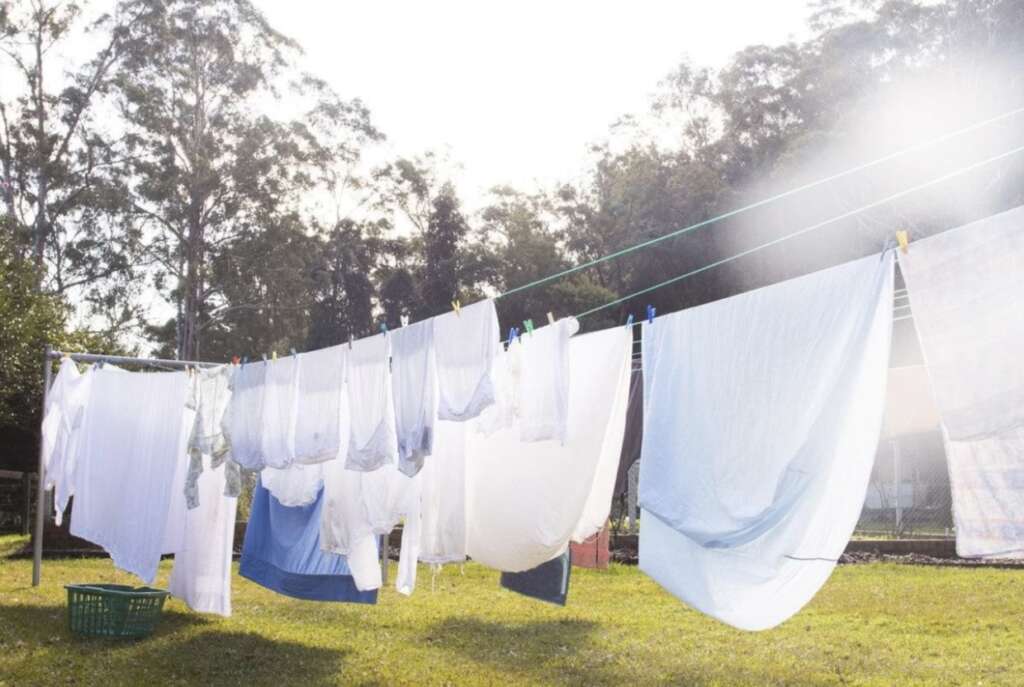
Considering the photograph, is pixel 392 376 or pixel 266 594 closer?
pixel 392 376

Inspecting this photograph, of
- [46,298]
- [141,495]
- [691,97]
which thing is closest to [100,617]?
[141,495]

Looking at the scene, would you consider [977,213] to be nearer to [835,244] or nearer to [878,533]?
[835,244]

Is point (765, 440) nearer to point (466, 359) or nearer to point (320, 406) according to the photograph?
point (466, 359)

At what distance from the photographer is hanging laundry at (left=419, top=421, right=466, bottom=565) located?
5777 mm

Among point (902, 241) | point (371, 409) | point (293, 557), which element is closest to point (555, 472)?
point (371, 409)

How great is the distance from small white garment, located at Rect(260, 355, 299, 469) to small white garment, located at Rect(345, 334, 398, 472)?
705mm

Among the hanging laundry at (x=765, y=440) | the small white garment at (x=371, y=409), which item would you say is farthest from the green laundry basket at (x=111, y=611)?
the hanging laundry at (x=765, y=440)

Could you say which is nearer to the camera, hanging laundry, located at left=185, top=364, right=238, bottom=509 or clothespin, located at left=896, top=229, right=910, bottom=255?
clothespin, located at left=896, top=229, right=910, bottom=255

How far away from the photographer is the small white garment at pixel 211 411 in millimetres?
7555

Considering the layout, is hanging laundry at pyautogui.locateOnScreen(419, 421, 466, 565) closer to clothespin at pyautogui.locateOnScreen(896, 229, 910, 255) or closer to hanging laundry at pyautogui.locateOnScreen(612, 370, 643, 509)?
hanging laundry at pyautogui.locateOnScreen(612, 370, 643, 509)

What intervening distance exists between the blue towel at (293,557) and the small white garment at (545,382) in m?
2.29

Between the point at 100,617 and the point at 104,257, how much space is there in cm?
1985

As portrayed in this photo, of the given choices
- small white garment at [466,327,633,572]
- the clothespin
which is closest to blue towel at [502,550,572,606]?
small white garment at [466,327,633,572]

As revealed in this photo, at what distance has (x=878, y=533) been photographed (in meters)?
16.0
